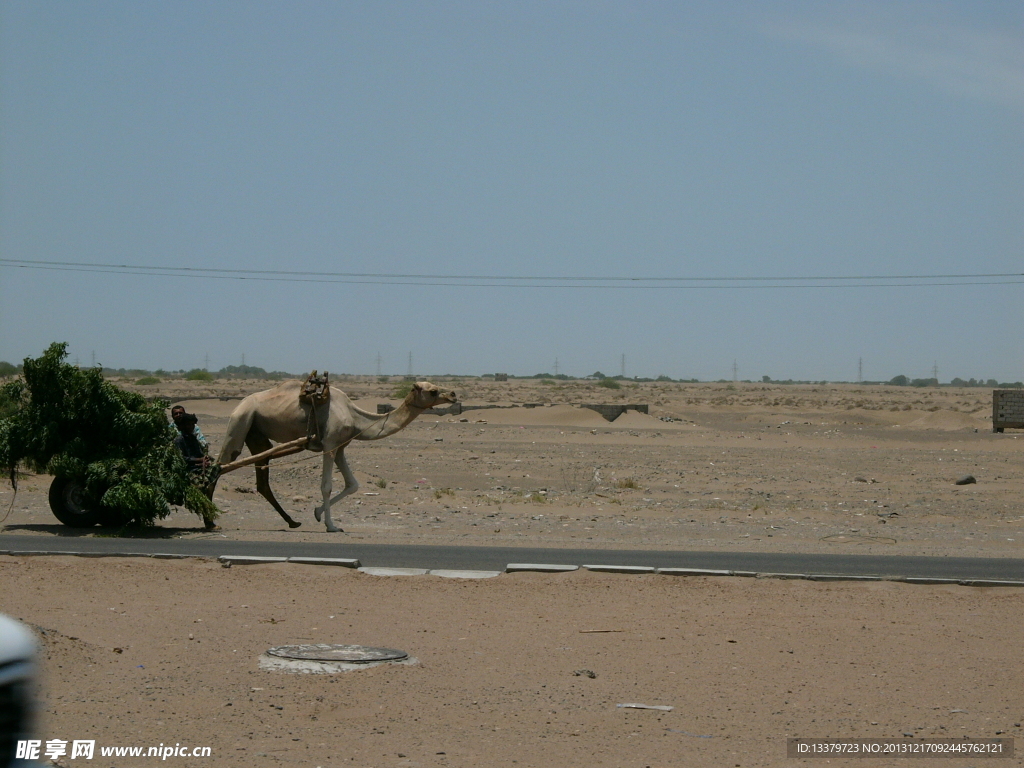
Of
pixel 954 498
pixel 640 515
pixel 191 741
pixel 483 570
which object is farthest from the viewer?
pixel 954 498

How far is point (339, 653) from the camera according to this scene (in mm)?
9328

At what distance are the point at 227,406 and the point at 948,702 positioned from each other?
57.9 m

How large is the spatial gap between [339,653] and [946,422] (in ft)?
184

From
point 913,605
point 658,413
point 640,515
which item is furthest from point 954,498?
point 658,413

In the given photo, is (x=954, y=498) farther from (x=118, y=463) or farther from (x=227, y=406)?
(x=227, y=406)

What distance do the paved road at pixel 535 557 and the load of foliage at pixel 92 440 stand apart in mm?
905

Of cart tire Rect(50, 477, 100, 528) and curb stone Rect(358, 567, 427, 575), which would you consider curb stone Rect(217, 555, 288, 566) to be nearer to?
curb stone Rect(358, 567, 427, 575)

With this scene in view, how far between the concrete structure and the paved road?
3711 centimetres

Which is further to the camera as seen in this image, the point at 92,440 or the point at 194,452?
the point at 194,452

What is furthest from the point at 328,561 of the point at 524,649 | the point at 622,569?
the point at 524,649

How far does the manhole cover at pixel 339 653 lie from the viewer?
9.12m

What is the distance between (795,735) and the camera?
7.67 meters

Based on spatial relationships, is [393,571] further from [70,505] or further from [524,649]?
[70,505]

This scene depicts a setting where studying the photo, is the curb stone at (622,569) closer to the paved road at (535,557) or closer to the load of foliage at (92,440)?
the paved road at (535,557)
